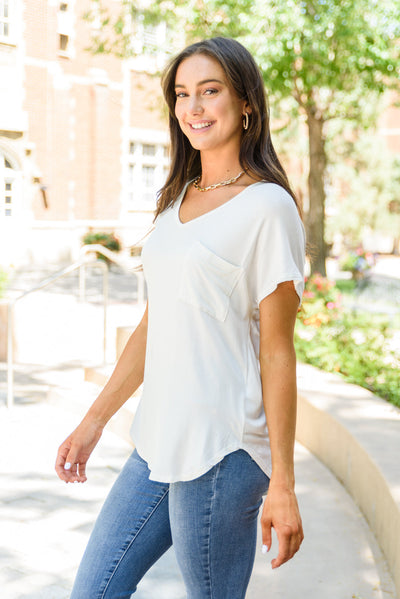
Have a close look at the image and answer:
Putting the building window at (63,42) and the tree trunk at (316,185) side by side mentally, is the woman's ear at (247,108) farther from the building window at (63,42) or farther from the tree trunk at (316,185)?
the building window at (63,42)

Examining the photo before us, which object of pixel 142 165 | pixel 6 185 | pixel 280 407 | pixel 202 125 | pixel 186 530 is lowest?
pixel 186 530

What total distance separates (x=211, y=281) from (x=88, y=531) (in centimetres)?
223

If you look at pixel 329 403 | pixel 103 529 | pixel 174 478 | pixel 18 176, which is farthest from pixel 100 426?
pixel 18 176

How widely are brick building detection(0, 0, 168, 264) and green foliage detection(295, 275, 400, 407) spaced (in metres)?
5.45

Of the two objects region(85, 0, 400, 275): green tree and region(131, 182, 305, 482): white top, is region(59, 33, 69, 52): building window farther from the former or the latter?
region(131, 182, 305, 482): white top

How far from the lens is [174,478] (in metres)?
1.42

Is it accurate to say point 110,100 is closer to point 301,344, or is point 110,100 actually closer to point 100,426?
point 301,344

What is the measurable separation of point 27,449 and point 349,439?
2.00 meters

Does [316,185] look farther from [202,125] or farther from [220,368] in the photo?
[220,368]

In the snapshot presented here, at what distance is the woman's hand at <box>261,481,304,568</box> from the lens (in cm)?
132

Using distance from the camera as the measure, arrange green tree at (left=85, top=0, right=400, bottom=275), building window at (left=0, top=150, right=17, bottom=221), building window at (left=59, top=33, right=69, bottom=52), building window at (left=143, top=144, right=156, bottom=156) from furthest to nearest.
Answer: building window at (left=143, top=144, right=156, bottom=156) → building window at (left=59, top=33, right=69, bottom=52) → building window at (left=0, top=150, right=17, bottom=221) → green tree at (left=85, top=0, right=400, bottom=275)

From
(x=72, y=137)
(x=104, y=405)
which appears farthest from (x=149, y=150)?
(x=104, y=405)

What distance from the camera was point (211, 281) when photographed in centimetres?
142

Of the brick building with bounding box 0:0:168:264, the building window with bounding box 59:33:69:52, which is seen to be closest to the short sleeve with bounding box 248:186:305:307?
the brick building with bounding box 0:0:168:264
